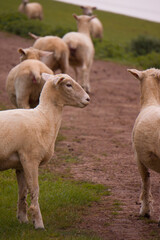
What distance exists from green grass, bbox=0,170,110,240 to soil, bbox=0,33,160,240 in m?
0.17

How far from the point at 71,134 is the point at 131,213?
14.2 ft

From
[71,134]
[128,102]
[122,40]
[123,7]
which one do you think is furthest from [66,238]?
[123,7]

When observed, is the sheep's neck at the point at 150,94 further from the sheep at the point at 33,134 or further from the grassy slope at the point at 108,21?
the grassy slope at the point at 108,21

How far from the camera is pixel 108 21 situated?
111ft

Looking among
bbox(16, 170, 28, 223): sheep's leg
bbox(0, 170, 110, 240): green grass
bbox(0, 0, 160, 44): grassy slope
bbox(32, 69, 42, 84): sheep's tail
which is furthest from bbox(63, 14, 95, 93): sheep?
bbox(0, 0, 160, 44): grassy slope

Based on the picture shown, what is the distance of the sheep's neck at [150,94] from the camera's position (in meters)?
6.18

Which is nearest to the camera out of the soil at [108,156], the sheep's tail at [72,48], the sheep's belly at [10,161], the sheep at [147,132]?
the sheep's belly at [10,161]

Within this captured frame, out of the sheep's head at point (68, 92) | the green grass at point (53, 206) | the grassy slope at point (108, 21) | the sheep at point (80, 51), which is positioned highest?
the sheep's head at point (68, 92)

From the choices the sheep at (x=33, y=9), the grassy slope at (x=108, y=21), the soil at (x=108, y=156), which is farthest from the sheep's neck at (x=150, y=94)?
the sheep at (x=33, y=9)

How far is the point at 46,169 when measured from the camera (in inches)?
309

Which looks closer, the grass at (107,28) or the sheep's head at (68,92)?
the sheep's head at (68,92)

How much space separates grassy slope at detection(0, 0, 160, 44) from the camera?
2908 cm

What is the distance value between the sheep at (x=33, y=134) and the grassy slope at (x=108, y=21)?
2129 centimetres

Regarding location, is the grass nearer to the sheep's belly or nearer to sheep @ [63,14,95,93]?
sheep @ [63,14,95,93]
